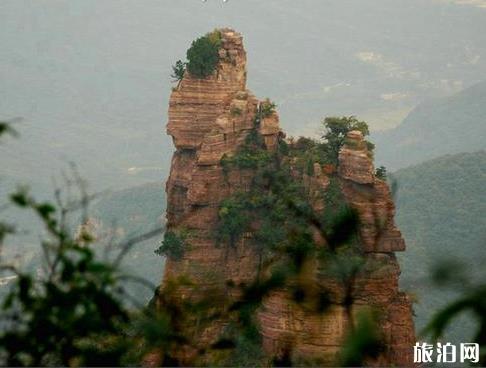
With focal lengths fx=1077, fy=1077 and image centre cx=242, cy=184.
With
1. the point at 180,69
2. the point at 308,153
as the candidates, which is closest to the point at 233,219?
the point at 308,153

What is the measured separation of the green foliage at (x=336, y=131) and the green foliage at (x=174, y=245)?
205 inches

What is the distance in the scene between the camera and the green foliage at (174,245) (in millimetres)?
32625

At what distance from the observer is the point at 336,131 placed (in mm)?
32062

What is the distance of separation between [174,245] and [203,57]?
21.1 ft

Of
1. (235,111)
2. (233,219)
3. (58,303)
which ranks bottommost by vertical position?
(233,219)

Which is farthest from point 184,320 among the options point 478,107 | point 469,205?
point 478,107

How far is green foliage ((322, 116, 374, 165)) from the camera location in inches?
1253

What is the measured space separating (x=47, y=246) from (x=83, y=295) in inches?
12.2

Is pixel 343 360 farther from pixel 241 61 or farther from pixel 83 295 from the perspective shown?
pixel 241 61

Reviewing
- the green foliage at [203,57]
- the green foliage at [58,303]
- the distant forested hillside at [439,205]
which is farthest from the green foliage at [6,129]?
the distant forested hillside at [439,205]

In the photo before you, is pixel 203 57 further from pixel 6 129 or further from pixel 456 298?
pixel 456 298

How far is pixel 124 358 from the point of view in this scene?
5.67 metres

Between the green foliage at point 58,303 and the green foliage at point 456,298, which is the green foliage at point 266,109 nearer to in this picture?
the green foliage at point 58,303

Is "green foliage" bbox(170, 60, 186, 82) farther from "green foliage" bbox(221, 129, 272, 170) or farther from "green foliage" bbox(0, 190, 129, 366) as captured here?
"green foliage" bbox(0, 190, 129, 366)
